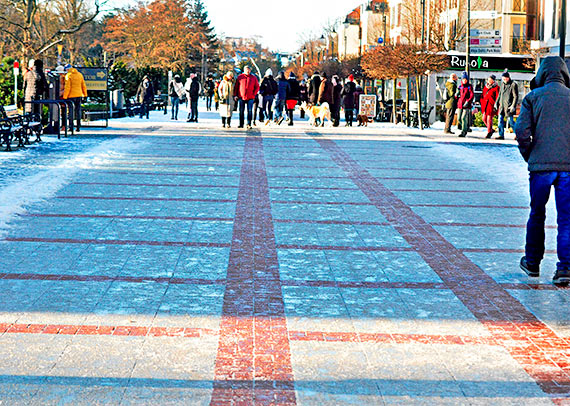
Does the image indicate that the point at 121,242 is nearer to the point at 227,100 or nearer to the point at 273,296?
the point at 273,296

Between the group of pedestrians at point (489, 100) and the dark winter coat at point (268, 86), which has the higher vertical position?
the dark winter coat at point (268, 86)

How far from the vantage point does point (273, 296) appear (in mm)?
6297

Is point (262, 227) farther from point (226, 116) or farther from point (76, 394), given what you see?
point (226, 116)

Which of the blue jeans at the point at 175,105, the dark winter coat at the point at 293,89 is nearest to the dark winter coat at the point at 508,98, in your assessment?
the dark winter coat at the point at 293,89

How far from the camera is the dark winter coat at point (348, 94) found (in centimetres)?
2978

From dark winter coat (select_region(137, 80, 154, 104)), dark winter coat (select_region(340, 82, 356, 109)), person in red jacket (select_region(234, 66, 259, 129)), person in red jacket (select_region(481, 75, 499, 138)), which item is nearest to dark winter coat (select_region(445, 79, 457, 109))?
person in red jacket (select_region(481, 75, 499, 138))

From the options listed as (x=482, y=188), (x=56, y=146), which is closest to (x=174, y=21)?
(x=56, y=146)

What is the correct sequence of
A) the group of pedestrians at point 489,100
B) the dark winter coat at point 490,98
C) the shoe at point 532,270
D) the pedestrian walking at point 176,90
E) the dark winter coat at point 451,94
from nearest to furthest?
the shoe at point 532,270
the group of pedestrians at point 489,100
the dark winter coat at point 490,98
the dark winter coat at point 451,94
the pedestrian walking at point 176,90

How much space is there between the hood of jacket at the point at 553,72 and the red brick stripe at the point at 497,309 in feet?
5.19

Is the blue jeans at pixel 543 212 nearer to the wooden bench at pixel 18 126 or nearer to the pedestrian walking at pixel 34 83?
the wooden bench at pixel 18 126

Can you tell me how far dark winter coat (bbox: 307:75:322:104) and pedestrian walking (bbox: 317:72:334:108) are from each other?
66 centimetres

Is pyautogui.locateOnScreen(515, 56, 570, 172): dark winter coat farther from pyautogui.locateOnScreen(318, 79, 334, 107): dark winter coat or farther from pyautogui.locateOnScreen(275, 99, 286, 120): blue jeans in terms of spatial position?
pyautogui.locateOnScreen(275, 99, 286, 120): blue jeans

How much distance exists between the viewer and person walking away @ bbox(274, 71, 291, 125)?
96.5 ft

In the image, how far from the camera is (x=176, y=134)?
23984 millimetres
